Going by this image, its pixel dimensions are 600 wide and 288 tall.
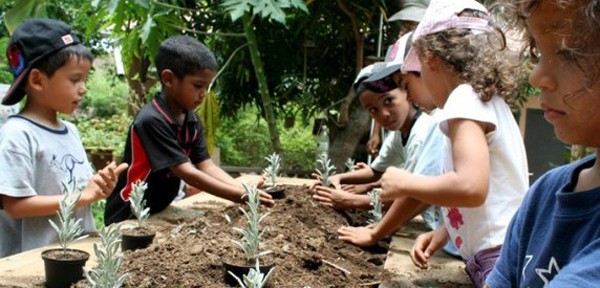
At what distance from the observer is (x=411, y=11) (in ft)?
13.3

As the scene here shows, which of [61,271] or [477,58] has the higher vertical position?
[477,58]

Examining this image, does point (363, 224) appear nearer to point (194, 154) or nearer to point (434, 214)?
point (434, 214)

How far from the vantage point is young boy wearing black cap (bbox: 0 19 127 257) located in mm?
2098

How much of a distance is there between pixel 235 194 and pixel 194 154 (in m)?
0.49

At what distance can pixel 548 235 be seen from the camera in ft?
3.34

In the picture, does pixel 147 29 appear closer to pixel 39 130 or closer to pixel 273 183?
pixel 273 183

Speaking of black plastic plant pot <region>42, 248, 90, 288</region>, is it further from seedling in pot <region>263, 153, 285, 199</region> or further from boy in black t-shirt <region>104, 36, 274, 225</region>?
seedling in pot <region>263, 153, 285, 199</region>

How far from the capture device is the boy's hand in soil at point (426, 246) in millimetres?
1850

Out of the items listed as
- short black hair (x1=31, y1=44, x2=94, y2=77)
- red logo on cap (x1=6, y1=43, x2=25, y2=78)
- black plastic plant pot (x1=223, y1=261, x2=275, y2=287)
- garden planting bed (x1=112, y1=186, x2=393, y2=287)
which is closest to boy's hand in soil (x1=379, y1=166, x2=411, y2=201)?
garden planting bed (x1=112, y1=186, x2=393, y2=287)

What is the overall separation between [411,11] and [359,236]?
233cm

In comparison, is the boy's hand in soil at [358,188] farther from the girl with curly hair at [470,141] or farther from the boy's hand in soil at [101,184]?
the boy's hand in soil at [101,184]

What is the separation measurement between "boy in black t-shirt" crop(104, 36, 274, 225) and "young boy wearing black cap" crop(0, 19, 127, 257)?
339mm

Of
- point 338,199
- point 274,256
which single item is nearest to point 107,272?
point 274,256

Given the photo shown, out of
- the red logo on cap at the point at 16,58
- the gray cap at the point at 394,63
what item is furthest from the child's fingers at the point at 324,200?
the red logo on cap at the point at 16,58
